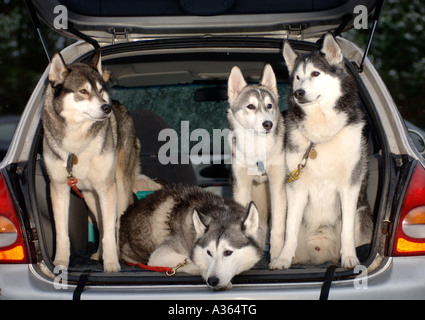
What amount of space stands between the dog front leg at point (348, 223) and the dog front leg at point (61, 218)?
5.78 feet

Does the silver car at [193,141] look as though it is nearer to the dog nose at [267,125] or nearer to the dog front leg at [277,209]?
the dog front leg at [277,209]

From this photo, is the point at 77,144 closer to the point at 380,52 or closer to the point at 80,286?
the point at 80,286

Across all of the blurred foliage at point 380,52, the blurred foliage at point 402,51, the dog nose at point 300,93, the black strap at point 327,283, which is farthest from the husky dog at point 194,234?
the blurred foliage at point 380,52

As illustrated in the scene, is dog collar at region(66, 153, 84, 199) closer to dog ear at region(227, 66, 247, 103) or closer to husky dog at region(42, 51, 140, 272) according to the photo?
husky dog at region(42, 51, 140, 272)

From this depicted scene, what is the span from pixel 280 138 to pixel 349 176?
0.81 metres

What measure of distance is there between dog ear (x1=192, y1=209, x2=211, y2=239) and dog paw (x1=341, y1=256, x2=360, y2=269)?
88cm

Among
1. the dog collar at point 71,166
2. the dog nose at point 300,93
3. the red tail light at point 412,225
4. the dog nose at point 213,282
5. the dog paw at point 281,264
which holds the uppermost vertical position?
the dog nose at point 300,93

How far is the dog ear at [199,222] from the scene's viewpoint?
11.7 ft

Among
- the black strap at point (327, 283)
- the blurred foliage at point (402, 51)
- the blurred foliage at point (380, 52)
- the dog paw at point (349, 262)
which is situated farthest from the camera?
the blurred foliage at point (380, 52)

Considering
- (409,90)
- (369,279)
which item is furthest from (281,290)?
(409,90)

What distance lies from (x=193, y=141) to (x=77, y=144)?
5.83 ft

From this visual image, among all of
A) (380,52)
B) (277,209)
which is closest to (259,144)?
(277,209)

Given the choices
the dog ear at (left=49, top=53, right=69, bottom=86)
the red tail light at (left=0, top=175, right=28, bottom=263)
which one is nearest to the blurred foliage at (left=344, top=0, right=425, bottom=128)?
the dog ear at (left=49, top=53, right=69, bottom=86)

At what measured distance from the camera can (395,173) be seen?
3154 mm
